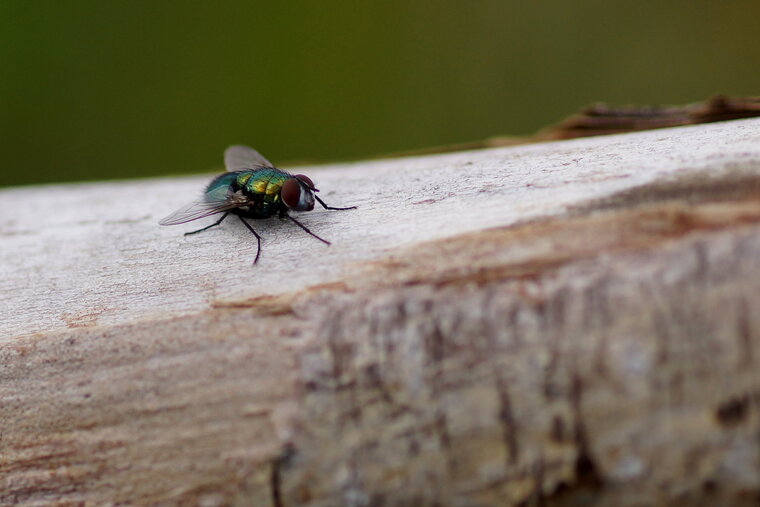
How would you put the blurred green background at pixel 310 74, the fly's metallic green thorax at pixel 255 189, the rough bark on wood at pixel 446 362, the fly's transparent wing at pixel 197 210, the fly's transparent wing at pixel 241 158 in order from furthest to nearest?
the blurred green background at pixel 310 74
the fly's transparent wing at pixel 241 158
the fly's metallic green thorax at pixel 255 189
the fly's transparent wing at pixel 197 210
the rough bark on wood at pixel 446 362

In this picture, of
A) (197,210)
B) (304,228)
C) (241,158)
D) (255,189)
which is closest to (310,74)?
(241,158)

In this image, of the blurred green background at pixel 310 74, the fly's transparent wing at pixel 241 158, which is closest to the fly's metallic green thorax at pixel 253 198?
the fly's transparent wing at pixel 241 158

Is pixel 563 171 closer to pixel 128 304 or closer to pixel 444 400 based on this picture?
pixel 444 400

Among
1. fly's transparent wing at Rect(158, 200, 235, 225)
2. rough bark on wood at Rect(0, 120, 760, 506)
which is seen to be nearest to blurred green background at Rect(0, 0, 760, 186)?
fly's transparent wing at Rect(158, 200, 235, 225)

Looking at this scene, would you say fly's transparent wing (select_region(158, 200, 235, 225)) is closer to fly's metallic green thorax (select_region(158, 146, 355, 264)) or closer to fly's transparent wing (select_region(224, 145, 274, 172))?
fly's metallic green thorax (select_region(158, 146, 355, 264))

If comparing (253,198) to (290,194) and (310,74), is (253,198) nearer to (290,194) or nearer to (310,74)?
(290,194)

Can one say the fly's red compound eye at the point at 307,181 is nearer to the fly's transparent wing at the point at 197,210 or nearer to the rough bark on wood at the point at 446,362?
the fly's transparent wing at the point at 197,210
